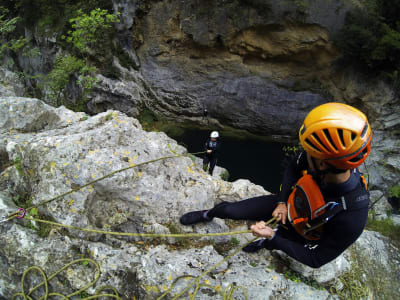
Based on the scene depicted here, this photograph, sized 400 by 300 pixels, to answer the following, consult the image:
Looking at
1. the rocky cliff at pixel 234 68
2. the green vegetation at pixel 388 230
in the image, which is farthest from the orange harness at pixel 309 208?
the rocky cliff at pixel 234 68

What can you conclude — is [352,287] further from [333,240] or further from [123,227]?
[123,227]

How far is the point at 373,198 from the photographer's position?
7.78 metres

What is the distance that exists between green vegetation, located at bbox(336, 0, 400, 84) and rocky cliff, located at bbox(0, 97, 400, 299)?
7.60 meters

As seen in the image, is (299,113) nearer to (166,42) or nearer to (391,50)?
(391,50)

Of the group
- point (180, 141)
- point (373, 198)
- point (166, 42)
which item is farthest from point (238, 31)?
point (373, 198)

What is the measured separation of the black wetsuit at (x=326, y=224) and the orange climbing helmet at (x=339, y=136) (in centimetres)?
22

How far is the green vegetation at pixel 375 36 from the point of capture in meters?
7.91

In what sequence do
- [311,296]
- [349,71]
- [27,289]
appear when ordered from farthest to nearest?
[349,71]
[311,296]
[27,289]

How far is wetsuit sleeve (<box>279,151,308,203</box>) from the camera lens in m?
2.24

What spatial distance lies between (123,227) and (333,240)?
2018 millimetres

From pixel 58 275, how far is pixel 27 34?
11.8m

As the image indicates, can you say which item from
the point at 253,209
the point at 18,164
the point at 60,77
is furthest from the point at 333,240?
the point at 60,77

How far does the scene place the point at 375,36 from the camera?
322 inches

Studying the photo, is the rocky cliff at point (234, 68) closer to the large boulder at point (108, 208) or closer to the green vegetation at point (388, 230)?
the green vegetation at point (388, 230)
